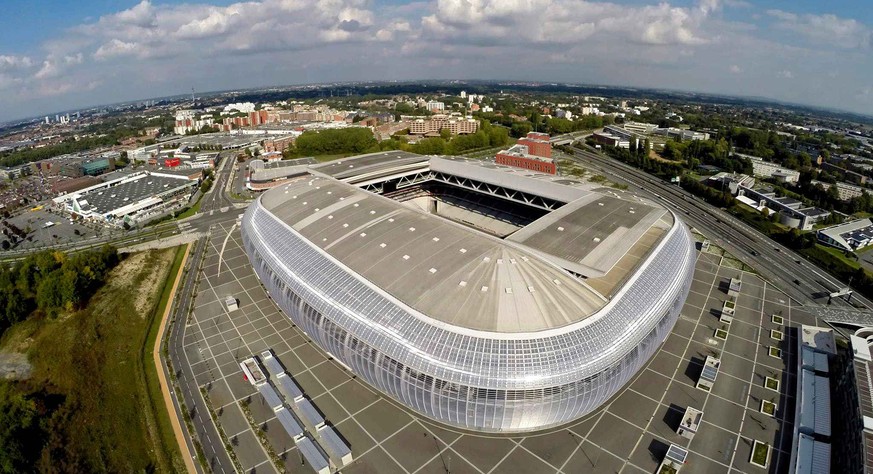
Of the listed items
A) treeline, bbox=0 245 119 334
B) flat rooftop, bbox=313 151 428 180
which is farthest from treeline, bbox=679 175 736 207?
treeline, bbox=0 245 119 334

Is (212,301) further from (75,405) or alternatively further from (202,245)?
(202,245)

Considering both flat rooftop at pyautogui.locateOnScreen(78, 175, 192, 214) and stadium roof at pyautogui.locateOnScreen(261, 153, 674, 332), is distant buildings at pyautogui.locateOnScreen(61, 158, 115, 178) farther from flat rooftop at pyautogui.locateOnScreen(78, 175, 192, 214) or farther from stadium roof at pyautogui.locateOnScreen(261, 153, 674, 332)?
stadium roof at pyautogui.locateOnScreen(261, 153, 674, 332)

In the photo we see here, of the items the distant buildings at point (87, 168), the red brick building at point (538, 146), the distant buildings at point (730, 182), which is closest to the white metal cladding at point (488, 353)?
the distant buildings at point (730, 182)

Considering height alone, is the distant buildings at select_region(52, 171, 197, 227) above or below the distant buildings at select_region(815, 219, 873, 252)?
above

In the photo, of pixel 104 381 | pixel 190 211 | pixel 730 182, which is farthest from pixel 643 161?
pixel 104 381

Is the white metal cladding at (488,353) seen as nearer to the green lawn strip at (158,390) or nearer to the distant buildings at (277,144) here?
the green lawn strip at (158,390)

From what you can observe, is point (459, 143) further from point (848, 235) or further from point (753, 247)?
point (848, 235)

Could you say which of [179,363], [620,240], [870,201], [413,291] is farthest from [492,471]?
[870,201]
